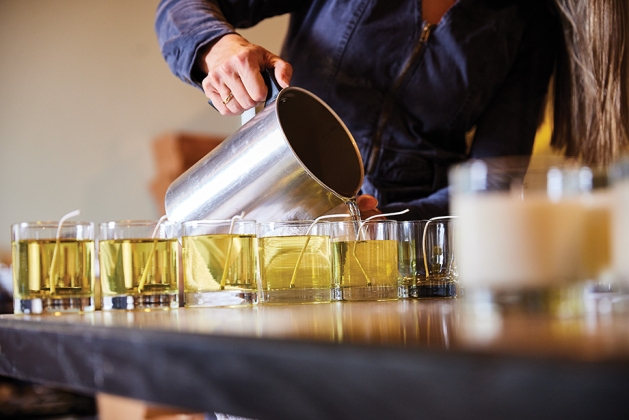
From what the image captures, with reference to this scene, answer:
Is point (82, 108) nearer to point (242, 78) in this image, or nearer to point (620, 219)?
point (242, 78)

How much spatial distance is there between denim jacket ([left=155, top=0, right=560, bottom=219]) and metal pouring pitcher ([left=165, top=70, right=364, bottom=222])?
0.39m

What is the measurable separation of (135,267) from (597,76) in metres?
1.23

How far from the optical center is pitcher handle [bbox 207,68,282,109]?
1.21 m

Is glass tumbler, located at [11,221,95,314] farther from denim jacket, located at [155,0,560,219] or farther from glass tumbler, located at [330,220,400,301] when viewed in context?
denim jacket, located at [155,0,560,219]

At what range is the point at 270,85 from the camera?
1.22 m

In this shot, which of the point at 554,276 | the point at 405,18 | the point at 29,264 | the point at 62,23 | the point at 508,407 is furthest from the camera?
the point at 62,23

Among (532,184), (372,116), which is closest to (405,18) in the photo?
(372,116)

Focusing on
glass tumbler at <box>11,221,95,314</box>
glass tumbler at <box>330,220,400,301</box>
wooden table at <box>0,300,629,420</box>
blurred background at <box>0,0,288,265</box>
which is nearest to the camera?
wooden table at <box>0,300,629,420</box>

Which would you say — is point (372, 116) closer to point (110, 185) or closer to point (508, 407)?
point (508, 407)

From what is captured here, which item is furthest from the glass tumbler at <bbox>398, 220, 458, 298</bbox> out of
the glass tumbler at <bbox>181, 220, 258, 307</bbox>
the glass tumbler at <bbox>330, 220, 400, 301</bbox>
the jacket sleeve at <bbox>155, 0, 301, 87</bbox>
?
the jacket sleeve at <bbox>155, 0, 301, 87</bbox>

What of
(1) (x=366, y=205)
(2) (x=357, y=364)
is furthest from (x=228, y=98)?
(2) (x=357, y=364)

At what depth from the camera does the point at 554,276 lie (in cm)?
58

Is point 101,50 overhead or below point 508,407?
overhead

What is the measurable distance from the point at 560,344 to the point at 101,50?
133 inches
